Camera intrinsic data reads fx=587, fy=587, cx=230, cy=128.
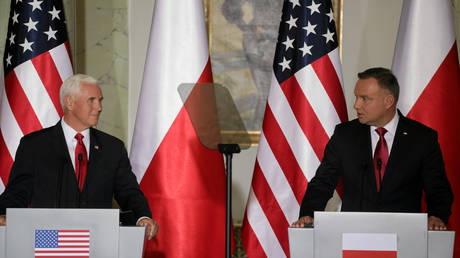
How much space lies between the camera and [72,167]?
3.11 metres

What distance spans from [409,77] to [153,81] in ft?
5.48

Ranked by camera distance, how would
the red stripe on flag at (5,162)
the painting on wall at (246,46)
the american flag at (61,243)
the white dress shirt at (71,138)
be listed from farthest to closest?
1. the painting on wall at (246,46)
2. the red stripe on flag at (5,162)
3. the white dress shirt at (71,138)
4. the american flag at (61,243)

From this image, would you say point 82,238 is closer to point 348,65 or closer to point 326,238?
point 326,238

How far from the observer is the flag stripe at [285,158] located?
389cm

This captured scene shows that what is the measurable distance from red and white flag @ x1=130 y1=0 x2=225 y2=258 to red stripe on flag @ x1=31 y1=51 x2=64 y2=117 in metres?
0.61

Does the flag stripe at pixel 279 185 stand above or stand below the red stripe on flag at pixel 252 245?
above

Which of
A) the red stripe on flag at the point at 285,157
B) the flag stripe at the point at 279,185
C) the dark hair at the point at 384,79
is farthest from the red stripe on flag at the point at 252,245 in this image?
the dark hair at the point at 384,79

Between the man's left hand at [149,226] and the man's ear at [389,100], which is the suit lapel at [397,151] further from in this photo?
the man's left hand at [149,226]

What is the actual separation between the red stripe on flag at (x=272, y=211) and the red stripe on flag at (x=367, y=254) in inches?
59.6

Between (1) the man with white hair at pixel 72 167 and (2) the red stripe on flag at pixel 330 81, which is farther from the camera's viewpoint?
(2) the red stripe on flag at pixel 330 81

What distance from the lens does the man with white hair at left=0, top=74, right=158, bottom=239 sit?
10.1 ft

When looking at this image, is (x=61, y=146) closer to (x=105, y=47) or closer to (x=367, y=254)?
(x=367, y=254)

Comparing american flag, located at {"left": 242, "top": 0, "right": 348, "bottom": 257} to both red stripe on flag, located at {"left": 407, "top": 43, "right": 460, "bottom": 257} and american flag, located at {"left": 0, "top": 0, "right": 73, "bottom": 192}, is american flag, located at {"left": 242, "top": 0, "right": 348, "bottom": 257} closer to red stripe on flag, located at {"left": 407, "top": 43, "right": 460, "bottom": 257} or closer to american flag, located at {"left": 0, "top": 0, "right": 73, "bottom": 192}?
red stripe on flag, located at {"left": 407, "top": 43, "right": 460, "bottom": 257}

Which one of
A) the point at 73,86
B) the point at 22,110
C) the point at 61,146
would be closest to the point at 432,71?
the point at 73,86
